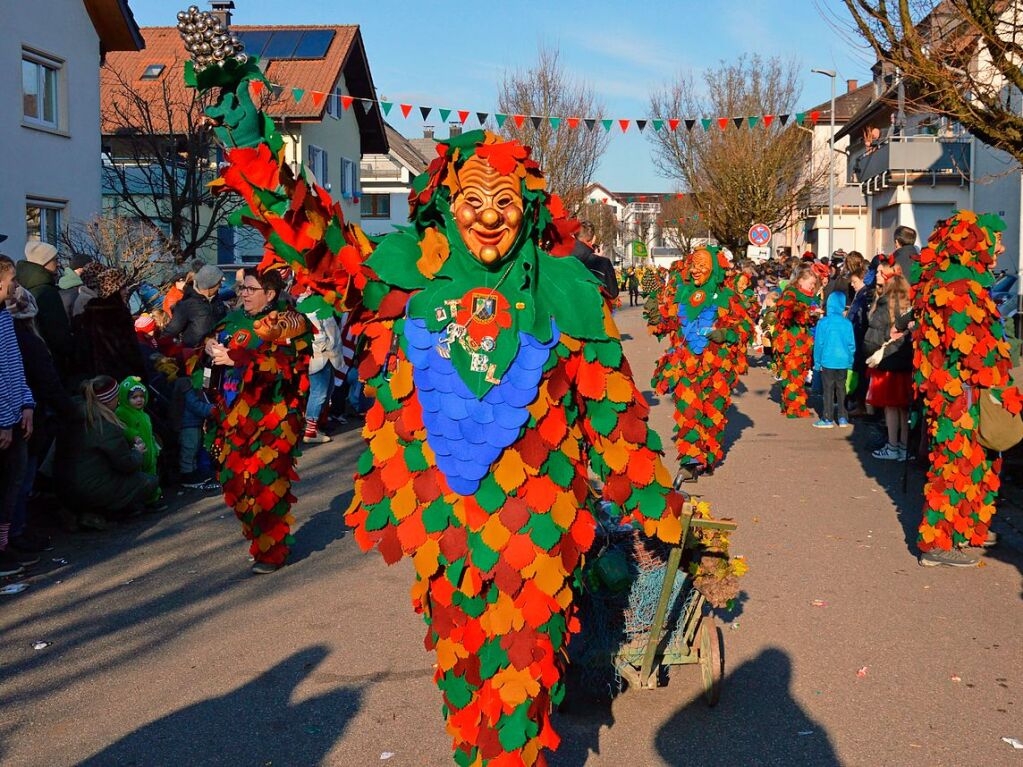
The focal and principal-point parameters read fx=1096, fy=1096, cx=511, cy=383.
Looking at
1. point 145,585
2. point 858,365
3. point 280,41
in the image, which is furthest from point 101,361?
point 280,41

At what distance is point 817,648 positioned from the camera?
545 centimetres

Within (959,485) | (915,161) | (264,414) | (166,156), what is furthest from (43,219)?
(915,161)

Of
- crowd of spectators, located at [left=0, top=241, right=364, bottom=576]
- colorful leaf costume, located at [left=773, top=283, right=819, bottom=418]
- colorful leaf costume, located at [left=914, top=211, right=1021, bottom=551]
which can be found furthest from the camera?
colorful leaf costume, located at [left=773, top=283, right=819, bottom=418]

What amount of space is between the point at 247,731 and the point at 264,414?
8.73 ft

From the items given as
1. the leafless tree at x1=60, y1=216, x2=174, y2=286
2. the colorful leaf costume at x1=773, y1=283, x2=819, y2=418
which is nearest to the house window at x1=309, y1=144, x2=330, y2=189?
the leafless tree at x1=60, y1=216, x2=174, y2=286

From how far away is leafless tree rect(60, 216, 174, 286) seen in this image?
1307 cm

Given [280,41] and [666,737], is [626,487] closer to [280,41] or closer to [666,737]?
[666,737]

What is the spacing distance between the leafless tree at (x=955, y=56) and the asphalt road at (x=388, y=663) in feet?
13.2

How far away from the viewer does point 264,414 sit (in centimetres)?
679

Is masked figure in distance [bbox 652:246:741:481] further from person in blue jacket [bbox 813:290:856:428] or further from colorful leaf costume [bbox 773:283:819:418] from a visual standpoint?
colorful leaf costume [bbox 773:283:819:418]

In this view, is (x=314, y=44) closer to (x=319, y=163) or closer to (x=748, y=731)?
(x=319, y=163)

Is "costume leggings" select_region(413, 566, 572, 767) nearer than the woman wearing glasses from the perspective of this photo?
Yes

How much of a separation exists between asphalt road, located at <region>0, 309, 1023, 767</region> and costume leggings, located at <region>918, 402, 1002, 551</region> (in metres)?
0.25

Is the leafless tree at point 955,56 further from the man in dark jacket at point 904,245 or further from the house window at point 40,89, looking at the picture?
the house window at point 40,89
